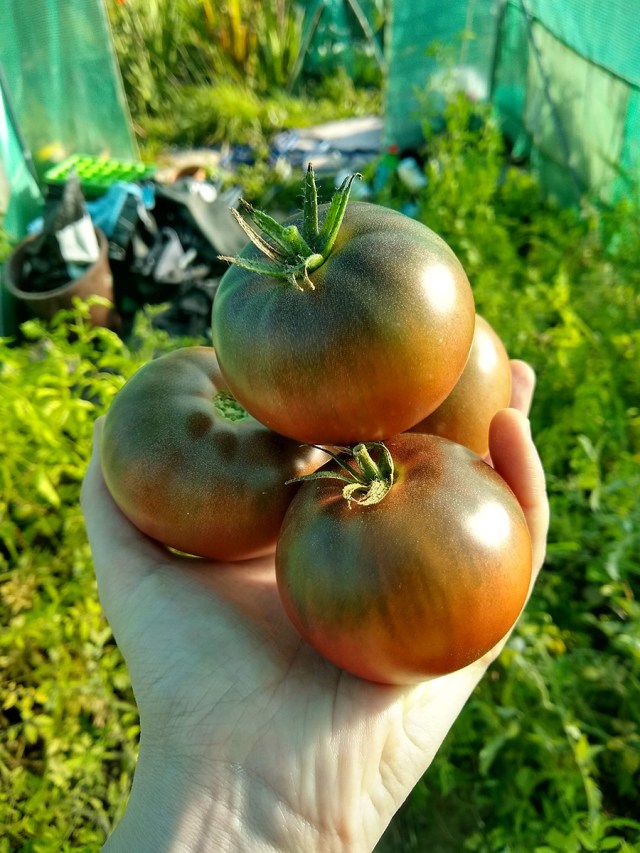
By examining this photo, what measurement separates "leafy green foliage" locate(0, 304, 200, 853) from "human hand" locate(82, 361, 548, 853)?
0.43m

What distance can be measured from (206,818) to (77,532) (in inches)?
39.7

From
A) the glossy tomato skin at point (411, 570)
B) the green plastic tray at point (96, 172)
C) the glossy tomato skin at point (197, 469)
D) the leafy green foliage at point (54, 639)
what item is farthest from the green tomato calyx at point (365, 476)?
the green plastic tray at point (96, 172)

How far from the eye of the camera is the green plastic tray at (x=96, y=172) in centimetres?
459

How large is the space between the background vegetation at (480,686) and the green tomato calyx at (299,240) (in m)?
1.01

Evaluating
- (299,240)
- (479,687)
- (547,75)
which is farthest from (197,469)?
(547,75)

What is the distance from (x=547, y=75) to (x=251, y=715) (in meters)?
4.19

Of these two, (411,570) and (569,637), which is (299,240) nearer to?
(411,570)

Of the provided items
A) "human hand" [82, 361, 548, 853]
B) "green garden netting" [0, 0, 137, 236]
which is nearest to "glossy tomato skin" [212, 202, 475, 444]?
"human hand" [82, 361, 548, 853]

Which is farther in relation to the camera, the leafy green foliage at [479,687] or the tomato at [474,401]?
the leafy green foliage at [479,687]

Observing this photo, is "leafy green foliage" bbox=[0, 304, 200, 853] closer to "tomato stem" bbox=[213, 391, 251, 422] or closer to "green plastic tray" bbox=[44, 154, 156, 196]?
"tomato stem" bbox=[213, 391, 251, 422]

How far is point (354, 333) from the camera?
921mm

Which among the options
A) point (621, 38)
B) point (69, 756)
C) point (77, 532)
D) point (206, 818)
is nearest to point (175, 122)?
point (621, 38)

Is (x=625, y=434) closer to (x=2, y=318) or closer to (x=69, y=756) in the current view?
(x=69, y=756)

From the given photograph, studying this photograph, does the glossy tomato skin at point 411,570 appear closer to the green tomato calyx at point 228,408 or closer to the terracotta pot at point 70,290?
the green tomato calyx at point 228,408
